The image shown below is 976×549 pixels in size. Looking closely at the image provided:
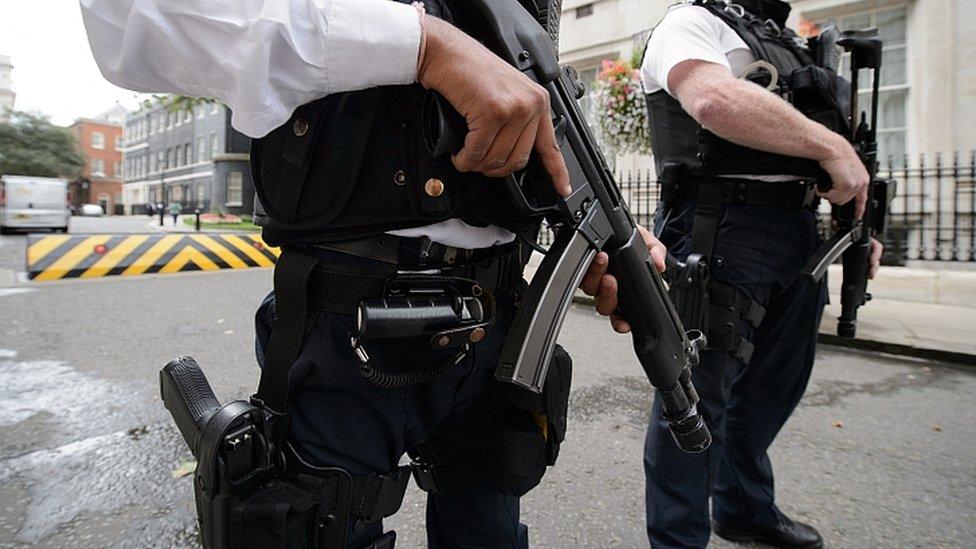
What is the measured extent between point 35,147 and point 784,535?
187ft

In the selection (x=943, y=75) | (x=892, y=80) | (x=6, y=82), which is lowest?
(x=943, y=75)

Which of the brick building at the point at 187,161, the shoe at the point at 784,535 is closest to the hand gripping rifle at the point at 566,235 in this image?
the shoe at the point at 784,535

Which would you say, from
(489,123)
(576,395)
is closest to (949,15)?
(576,395)

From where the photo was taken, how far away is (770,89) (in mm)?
1650

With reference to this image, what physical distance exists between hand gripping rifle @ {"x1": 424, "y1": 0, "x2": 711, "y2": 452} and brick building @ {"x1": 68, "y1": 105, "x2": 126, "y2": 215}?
70085mm

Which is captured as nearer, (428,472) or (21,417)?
(428,472)

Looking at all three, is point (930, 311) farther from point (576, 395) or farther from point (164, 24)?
point (164, 24)

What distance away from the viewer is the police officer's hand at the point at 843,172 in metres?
1.56

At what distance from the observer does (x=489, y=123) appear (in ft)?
2.29

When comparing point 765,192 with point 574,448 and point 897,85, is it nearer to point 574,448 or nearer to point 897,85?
point 574,448

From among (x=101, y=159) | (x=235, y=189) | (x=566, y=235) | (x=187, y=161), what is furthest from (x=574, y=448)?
(x=101, y=159)

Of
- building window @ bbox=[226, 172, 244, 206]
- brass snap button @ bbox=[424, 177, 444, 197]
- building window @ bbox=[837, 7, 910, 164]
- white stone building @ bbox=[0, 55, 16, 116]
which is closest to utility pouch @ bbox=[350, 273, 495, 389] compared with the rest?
brass snap button @ bbox=[424, 177, 444, 197]

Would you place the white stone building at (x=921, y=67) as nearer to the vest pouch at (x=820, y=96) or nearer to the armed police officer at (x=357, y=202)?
the vest pouch at (x=820, y=96)

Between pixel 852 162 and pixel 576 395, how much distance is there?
2073 millimetres
